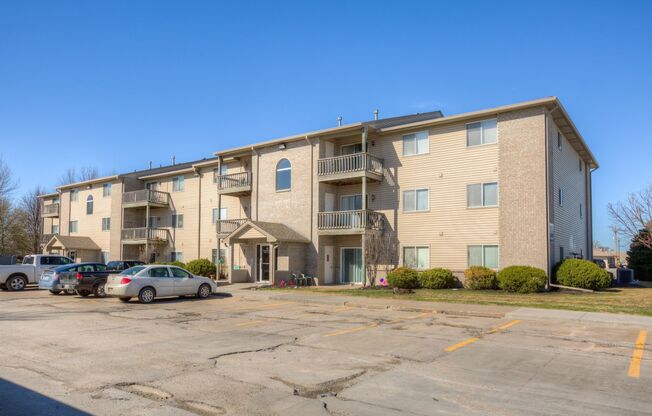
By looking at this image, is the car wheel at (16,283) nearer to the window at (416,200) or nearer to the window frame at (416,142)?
the window at (416,200)

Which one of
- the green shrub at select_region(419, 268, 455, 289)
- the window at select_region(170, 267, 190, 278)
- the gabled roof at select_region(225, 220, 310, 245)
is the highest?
the gabled roof at select_region(225, 220, 310, 245)

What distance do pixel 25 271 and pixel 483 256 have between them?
22664mm

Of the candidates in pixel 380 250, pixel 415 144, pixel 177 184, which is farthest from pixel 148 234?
pixel 415 144

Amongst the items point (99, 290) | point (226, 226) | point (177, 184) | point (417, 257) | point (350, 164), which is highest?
point (177, 184)

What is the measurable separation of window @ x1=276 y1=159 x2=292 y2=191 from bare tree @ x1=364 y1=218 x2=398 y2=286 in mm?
6540

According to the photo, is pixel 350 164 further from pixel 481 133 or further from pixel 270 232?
pixel 481 133

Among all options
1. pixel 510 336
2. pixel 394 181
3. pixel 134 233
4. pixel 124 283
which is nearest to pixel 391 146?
pixel 394 181

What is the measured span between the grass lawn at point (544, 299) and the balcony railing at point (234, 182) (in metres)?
12.3

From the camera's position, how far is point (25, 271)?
25.2 metres

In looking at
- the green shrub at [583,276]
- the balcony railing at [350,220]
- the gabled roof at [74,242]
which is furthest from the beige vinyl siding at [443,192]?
Answer: the gabled roof at [74,242]

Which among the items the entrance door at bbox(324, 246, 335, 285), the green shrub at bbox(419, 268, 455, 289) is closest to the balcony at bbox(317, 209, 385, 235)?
the entrance door at bbox(324, 246, 335, 285)

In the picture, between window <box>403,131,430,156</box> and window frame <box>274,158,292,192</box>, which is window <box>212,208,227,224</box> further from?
window <box>403,131,430,156</box>

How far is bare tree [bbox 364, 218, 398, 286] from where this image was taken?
2606 centimetres

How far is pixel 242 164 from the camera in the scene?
34.5 m
